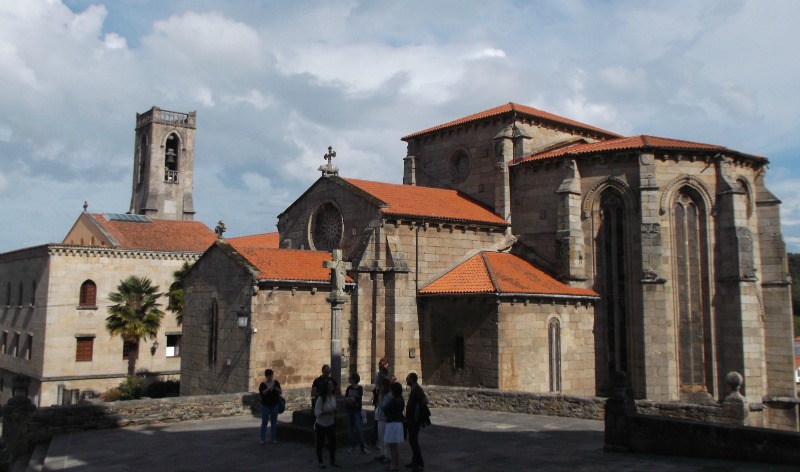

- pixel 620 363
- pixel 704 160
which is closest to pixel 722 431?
pixel 620 363

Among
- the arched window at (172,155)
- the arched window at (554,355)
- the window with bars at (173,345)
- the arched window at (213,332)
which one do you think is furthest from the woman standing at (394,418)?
the arched window at (172,155)

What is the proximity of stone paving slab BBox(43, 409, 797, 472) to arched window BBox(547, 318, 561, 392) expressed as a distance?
20.5ft

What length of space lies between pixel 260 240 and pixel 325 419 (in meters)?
36.3

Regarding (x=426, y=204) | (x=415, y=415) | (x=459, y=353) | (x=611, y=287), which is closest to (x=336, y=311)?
(x=415, y=415)

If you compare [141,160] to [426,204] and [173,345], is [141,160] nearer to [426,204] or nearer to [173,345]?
[173,345]

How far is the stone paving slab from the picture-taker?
36.6 feet

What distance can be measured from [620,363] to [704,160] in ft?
25.9

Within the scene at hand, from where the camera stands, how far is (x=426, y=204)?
2578 cm

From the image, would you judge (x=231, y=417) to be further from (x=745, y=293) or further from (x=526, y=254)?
(x=745, y=293)

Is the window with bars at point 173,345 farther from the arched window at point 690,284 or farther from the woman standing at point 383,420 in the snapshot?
the woman standing at point 383,420

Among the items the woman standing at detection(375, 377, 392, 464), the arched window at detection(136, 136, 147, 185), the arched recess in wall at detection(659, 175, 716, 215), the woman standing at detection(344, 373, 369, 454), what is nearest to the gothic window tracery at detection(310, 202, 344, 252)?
the arched recess in wall at detection(659, 175, 716, 215)

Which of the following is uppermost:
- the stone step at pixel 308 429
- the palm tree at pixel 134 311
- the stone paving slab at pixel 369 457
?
the palm tree at pixel 134 311

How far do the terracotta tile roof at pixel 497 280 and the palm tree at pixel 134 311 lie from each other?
15910 mm

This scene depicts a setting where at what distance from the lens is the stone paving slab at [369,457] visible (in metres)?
11.2
